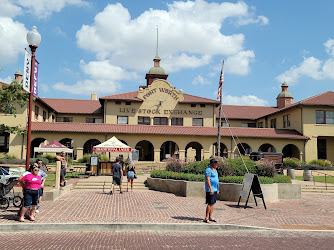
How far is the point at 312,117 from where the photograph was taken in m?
36.0

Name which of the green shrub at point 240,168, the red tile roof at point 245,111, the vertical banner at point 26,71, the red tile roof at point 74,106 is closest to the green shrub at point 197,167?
the green shrub at point 240,168

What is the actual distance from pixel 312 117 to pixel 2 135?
3548 cm

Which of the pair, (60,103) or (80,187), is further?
(60,103)

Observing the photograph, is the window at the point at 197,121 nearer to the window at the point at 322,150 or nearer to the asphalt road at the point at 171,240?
the window at the point at 322,150

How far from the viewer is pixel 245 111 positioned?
162 feet

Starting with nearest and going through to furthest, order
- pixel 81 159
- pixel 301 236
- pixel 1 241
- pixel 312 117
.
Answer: pixel 1 241 → pixel 301 236 → pixel 81 159 → pixel 312 117

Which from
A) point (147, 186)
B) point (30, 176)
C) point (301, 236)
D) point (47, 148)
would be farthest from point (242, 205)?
point (47, 148)

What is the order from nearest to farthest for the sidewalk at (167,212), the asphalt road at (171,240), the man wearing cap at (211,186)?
the asphalt road at (171,240), the man wearing cap at (211,186), the sidewalk at (167,212)

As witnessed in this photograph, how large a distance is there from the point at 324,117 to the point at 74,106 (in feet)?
109

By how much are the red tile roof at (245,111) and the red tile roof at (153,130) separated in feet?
31.8

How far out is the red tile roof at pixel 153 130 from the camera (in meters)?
34.0

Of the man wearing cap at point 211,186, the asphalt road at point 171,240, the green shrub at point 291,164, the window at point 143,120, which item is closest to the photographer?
the asphalt road at point 171,240

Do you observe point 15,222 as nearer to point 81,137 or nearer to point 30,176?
point 30,176

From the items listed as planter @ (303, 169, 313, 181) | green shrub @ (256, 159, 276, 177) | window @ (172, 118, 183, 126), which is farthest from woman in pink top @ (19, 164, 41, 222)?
window @ (172, 118, 183, 126)
